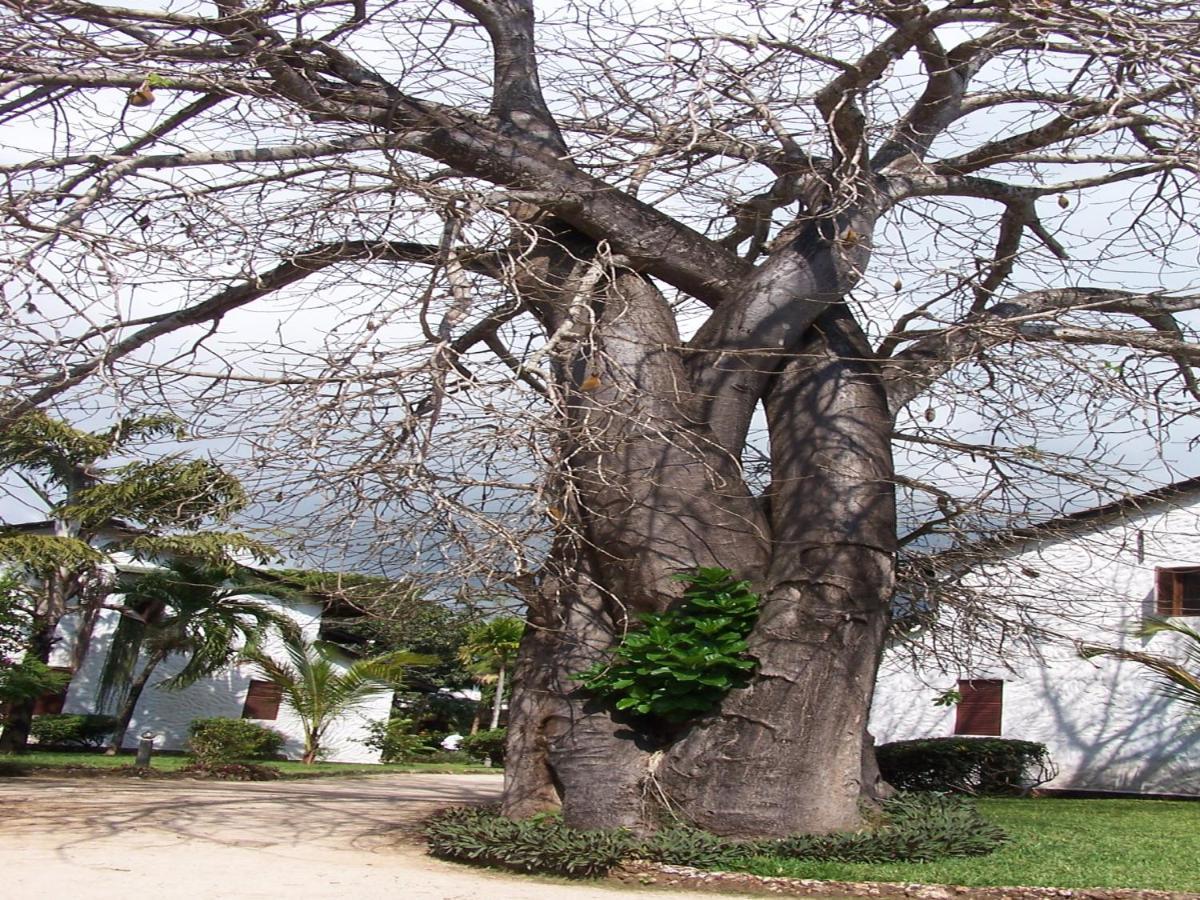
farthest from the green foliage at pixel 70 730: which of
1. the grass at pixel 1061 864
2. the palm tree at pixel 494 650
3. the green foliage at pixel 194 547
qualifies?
the grass at pixel 1061 864

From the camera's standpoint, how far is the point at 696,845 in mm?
7258

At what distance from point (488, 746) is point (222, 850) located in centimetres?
1734

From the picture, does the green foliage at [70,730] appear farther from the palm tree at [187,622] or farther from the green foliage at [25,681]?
the green foliage at [25,681]

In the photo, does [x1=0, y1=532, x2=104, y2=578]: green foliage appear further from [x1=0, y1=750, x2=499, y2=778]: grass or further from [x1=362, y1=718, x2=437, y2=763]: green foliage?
[x1=362, y1=718, x2=437, y2=763]: green foliage

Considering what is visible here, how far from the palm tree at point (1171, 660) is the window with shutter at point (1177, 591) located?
1.73 feet

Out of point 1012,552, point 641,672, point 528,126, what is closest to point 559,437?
point 641,672

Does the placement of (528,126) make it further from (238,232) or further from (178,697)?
(178,697)

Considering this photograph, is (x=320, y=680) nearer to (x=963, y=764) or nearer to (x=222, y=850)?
(x=963, y=764)

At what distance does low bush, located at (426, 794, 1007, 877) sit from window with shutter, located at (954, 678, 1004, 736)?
36.7 ft

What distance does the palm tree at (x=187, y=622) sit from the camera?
18.4 meters

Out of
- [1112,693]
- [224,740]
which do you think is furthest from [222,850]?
[224,740]

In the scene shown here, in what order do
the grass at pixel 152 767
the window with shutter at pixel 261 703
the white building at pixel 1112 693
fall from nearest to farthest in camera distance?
the grass at pixel 152 767, the white building at pixel 1112 693, the window with shutter at pixel 261 703

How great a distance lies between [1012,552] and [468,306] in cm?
560

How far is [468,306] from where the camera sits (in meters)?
7.31
